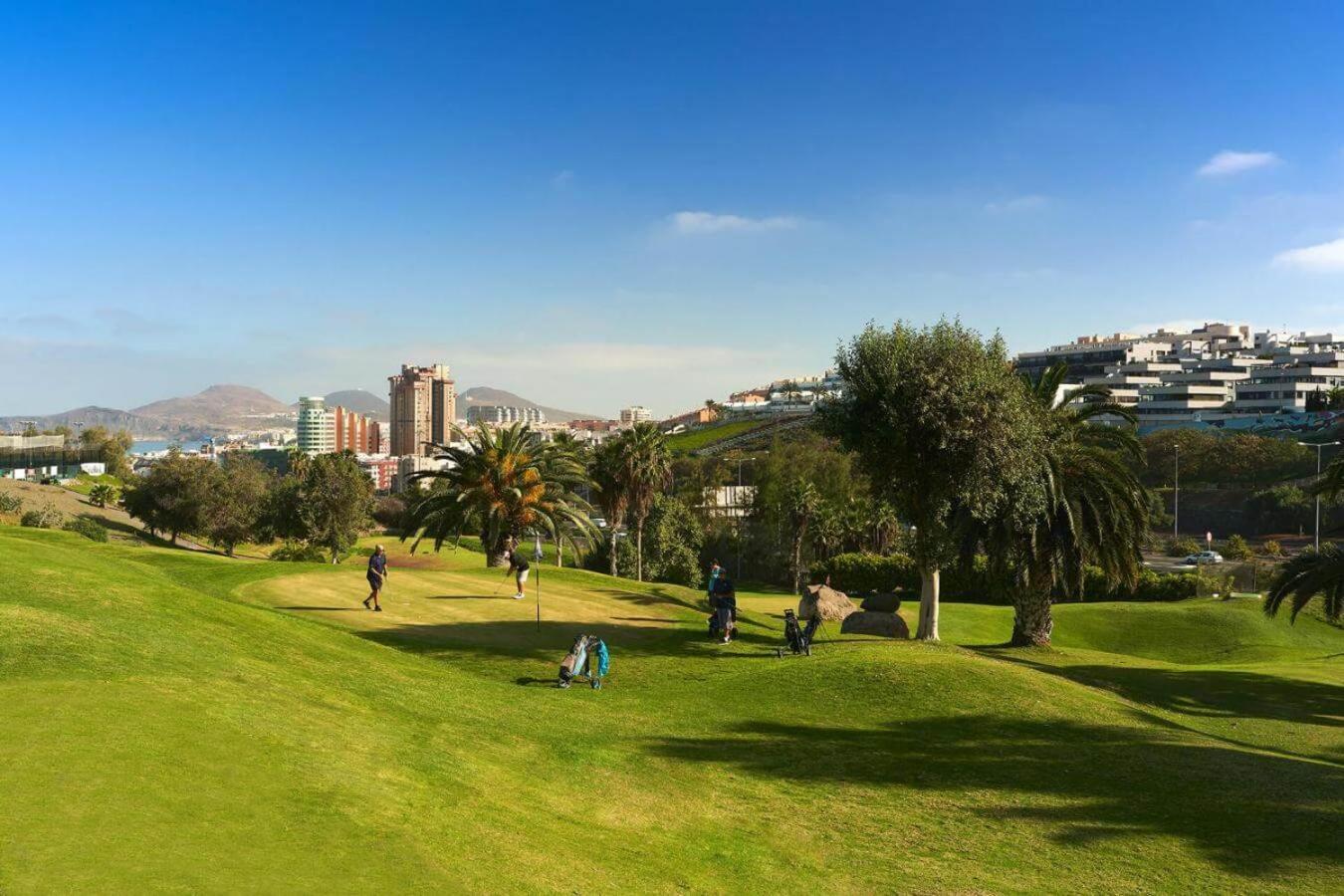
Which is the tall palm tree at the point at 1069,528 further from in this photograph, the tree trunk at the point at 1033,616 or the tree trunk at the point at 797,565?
the tree trunk at the point at 797,565

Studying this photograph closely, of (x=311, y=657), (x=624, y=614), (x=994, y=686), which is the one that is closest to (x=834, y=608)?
(x=624, y=614)

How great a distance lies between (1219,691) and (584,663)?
16.5m

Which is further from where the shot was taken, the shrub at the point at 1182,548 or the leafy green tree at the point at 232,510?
the shrub at the point at 1182,548

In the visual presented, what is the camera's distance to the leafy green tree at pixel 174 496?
77500mm

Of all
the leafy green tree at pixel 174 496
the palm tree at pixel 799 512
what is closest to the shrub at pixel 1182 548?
the palm tree at pixel 799 512

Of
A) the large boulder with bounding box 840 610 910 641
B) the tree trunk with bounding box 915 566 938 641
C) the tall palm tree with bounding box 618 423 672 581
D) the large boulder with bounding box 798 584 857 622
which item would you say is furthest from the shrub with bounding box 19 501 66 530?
the tree trunk with bounding box 915 566 938 641

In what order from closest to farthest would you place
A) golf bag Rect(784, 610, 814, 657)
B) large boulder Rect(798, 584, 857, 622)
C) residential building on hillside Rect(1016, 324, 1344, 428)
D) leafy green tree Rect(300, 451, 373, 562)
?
1. golf bag Rect(784, 610, 814, 657)
2. large boulder Rect(798, 584, 857, 622)
3. leafy green tree Rect(300, 451, 373, 562)
4. residential building on hillside Rect(1016, 324, 1344, 428)

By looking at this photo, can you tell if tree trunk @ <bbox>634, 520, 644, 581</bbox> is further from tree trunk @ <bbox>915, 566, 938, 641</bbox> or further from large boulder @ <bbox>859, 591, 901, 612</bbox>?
tree trunk @ <bbox>915, 566, 938, 641</bbox>

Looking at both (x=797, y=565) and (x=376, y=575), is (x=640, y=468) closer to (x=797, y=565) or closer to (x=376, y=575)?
(x=797, y=565)

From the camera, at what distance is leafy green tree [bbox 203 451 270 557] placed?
77.9 meters

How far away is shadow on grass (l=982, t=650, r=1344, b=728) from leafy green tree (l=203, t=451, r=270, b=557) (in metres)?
69.7

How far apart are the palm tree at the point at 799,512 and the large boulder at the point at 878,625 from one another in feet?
141

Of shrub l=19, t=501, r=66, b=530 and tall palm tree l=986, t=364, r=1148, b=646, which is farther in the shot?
shrub l=19, t=501, r=66, b=530

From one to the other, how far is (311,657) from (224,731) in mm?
6687
